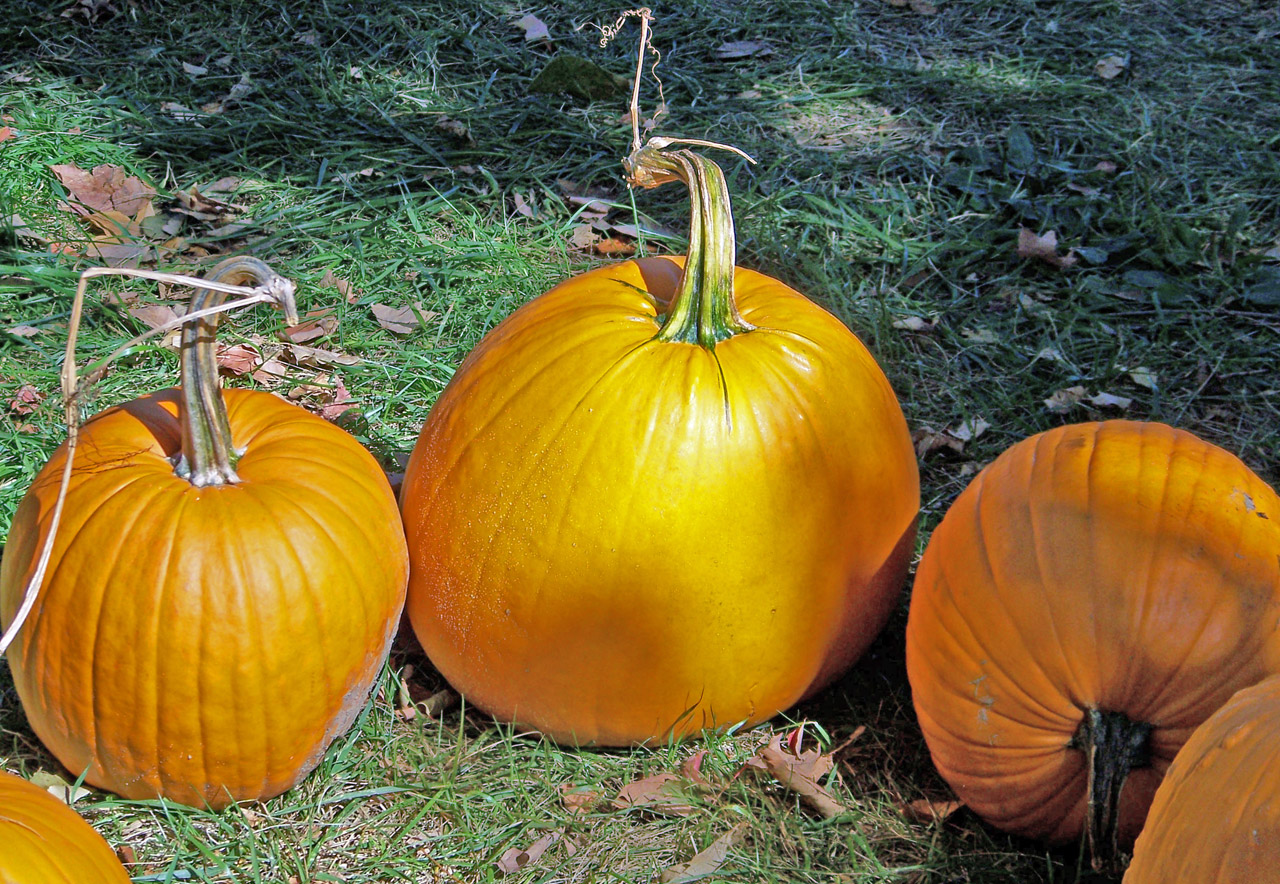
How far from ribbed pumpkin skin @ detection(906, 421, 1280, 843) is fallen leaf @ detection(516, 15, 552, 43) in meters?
3.88

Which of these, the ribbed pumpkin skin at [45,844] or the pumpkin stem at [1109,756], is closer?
the ribbed pumpkin skin at [45,844]

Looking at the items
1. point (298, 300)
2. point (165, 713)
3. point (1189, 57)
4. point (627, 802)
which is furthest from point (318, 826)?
point (1189, 57)

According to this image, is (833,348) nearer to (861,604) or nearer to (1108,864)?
(861,604)

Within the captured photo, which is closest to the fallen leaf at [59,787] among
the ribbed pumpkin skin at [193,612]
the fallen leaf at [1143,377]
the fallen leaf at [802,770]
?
the ribbed pumpkin skin at [193,612]

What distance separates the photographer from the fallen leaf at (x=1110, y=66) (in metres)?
5.11

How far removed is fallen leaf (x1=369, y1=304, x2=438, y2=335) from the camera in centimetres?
367

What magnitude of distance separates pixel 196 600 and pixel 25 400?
165 cm

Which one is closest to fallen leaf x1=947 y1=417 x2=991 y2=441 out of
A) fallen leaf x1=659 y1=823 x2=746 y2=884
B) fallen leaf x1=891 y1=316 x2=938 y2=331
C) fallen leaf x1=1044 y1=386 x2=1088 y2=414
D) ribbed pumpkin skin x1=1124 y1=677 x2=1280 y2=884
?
fallen leaf x1=1044 y1=386 x2=1088 y2=414

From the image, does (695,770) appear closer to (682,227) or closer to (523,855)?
(523,855)

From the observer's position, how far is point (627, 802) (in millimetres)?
2215

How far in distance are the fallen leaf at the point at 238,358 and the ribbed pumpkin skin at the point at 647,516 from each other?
133 centimetres

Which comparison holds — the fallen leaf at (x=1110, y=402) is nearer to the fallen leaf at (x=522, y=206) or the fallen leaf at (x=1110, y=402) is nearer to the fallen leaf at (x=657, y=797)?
the fallen leaf at (x=657, y=797)

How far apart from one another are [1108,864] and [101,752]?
1.79m

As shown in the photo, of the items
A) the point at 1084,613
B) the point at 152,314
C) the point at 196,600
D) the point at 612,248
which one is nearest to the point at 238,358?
the point at 152,314
